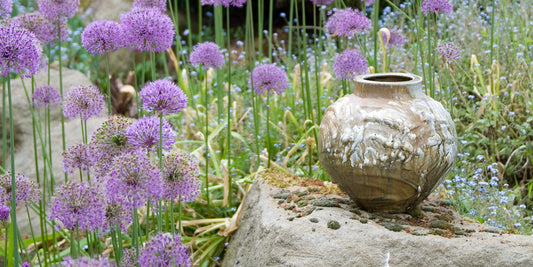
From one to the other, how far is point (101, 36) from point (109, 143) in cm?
57

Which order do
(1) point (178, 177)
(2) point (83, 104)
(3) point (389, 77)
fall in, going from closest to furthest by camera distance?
(1) point (178, 177), (2) point (83, 104), (3) point (389, 77)

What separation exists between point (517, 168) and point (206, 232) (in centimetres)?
219

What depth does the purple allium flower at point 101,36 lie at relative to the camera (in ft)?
7.38

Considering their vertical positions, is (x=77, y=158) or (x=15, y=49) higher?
(x=15, y=49)

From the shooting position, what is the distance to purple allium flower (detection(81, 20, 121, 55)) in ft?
Answer: 7.38

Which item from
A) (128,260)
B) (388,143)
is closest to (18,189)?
(128,260)

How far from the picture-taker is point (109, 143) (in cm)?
187

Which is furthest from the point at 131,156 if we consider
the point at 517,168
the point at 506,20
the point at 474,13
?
the point at 474,13

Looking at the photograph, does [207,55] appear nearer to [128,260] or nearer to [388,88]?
[388,88]

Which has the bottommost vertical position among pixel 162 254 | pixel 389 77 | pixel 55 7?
pixel 162 254

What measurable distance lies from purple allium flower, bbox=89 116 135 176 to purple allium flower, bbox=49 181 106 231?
0.23 m

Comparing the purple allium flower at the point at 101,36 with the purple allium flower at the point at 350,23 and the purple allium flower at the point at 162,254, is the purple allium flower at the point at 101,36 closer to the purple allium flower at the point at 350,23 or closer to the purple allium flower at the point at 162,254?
the purple allium flower at the point at 162,254

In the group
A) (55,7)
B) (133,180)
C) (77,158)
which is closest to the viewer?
(133,180)

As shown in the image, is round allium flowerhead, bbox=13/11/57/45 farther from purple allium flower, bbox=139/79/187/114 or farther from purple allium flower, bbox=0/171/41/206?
purple allium flower, bbox=139/79/187/114
